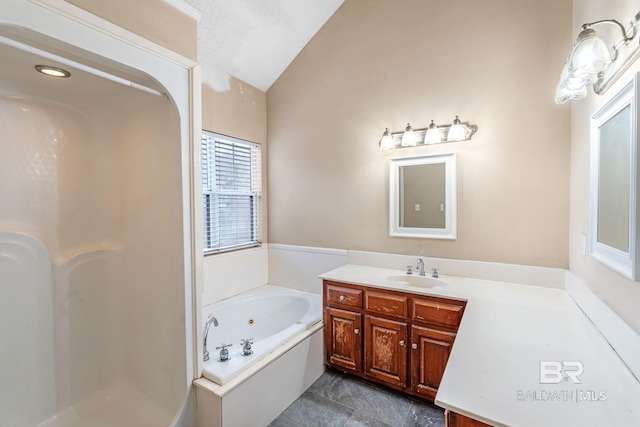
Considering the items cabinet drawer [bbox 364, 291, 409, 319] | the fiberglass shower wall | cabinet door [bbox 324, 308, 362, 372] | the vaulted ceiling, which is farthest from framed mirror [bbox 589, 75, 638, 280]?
the vaulted ceiling

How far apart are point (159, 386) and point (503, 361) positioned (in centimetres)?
188

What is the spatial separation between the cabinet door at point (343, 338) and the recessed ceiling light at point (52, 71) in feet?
7.34

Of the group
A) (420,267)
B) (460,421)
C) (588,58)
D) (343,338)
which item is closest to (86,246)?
(343,338)

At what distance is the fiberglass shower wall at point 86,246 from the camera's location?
5.39 ft

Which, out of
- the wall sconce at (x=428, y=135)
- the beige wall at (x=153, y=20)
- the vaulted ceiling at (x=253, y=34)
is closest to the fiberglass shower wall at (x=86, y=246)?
the beige wall at (x=153, y=20)

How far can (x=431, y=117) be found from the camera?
7.59 ft

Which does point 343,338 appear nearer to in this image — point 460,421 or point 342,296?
point 342,296

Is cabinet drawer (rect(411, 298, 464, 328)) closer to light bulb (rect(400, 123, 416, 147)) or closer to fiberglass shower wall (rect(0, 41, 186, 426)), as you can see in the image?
light bulb (rect(400, 123, 416, 147))

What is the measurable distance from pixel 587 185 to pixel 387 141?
1.35 meters

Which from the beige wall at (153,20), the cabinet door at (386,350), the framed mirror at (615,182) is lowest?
the cabinet door at (386,350)

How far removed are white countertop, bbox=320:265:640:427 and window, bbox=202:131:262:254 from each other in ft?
7.25

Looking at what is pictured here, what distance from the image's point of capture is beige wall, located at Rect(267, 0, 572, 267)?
76.2 inches

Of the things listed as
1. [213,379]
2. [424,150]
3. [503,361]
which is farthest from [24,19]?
[424,150]

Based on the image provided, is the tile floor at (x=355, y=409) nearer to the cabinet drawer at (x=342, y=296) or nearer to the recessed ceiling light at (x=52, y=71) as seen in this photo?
the cabinet drawer at (x=342, y=296)
